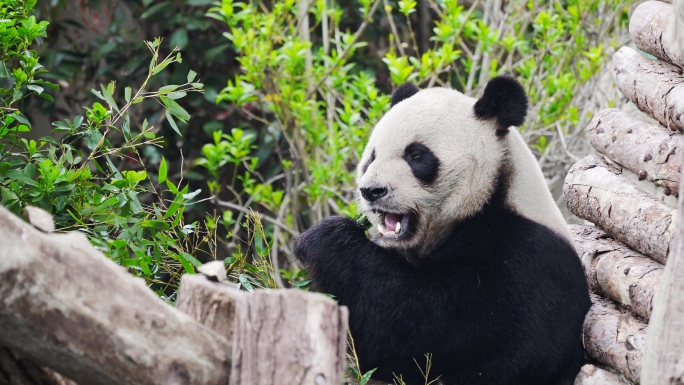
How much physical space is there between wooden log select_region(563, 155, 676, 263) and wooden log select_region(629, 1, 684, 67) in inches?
22.6

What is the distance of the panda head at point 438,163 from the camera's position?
3.45m

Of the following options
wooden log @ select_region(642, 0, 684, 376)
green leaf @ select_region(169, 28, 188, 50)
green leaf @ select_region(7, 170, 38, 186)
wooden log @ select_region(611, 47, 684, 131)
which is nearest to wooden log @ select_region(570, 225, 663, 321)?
wooden log @ select_region(611, 47, 684, 131)

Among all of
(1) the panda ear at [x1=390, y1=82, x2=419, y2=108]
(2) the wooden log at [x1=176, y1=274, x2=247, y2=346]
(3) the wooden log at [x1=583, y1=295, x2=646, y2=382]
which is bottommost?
(3) the wooden log at [x1=583, y1=295, x2=646, y2=382]

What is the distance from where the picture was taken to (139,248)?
3.06 m

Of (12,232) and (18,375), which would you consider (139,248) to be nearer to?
(18,375)

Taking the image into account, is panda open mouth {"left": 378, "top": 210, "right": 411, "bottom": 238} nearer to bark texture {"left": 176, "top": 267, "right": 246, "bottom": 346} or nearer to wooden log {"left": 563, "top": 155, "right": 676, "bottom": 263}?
wooden log {"left": 563, "top": 155, "right": 676, "bottom": 263}

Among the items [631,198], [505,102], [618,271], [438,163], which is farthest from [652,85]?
[438,163]

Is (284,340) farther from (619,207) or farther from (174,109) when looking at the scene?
(619,207)

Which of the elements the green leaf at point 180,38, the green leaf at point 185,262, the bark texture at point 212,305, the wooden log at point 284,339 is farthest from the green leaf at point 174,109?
the green leaf at point 180,38

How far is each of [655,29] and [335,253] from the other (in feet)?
5.65

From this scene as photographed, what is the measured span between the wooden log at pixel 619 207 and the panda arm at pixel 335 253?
3.47 ft

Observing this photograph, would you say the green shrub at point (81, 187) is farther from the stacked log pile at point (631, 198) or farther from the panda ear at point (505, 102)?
the stacked log pile at point (631, 198)

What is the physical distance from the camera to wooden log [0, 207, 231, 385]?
1.90 meters

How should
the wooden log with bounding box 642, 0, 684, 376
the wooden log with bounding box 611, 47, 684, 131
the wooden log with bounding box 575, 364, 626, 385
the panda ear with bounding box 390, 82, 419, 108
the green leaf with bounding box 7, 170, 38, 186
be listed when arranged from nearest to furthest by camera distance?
the wooden log with bounding box 642, 0, 684, 376 < the green leaf with bounding box 7, 170, 38, 186 < the wooden log with bounding box 575, 364, 626, 385 < the wooden log with bounding box 611, 47, 684, 131 < the panda ear with bounding box 390, 82, 419, 108
